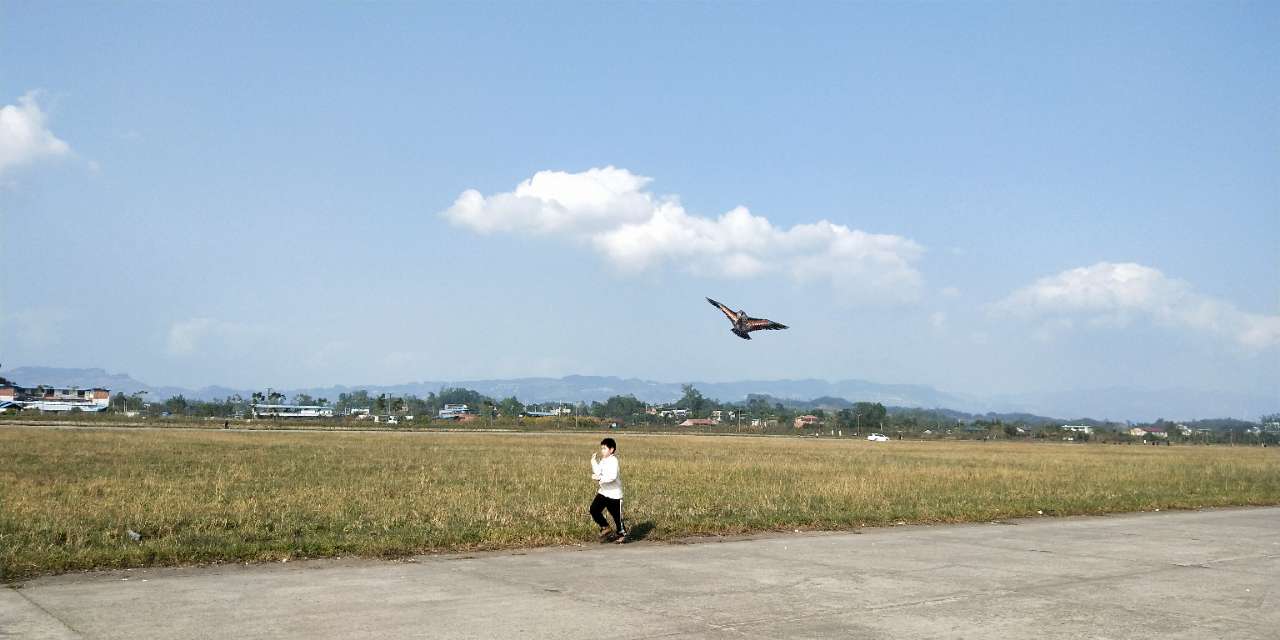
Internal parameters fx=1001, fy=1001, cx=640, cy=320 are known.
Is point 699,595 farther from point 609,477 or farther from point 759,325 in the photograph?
point 759,325

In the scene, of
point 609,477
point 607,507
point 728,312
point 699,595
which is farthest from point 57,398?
point 699,595

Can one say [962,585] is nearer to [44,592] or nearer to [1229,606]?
[1229,606]

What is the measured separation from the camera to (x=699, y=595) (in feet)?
36.2

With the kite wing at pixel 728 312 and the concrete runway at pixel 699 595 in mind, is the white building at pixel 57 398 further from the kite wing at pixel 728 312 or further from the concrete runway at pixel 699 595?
the concrete runway at pixel 699 595

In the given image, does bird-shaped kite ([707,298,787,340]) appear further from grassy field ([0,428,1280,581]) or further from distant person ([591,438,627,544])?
distant person ([591,438,627,544])

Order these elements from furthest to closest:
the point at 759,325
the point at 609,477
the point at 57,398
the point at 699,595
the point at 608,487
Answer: the point at 57,398 → the point at 759,325 → the point at 608,487 → the point at 609,477 → the point at 699,595

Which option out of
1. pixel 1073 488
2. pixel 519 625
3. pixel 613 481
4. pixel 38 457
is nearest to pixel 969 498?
pixel 1073 488

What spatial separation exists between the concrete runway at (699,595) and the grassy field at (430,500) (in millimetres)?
1328

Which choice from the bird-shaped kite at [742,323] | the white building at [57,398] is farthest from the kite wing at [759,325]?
the white building at [57,398]

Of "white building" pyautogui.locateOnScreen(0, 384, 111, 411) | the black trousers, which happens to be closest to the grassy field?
the black trousers

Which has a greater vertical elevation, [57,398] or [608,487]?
[57,398]

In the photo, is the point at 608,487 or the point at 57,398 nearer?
the point at 608,487

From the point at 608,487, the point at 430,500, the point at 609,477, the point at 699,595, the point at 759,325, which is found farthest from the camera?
the point at 759,325

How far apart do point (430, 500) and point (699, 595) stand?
11.5 metres
